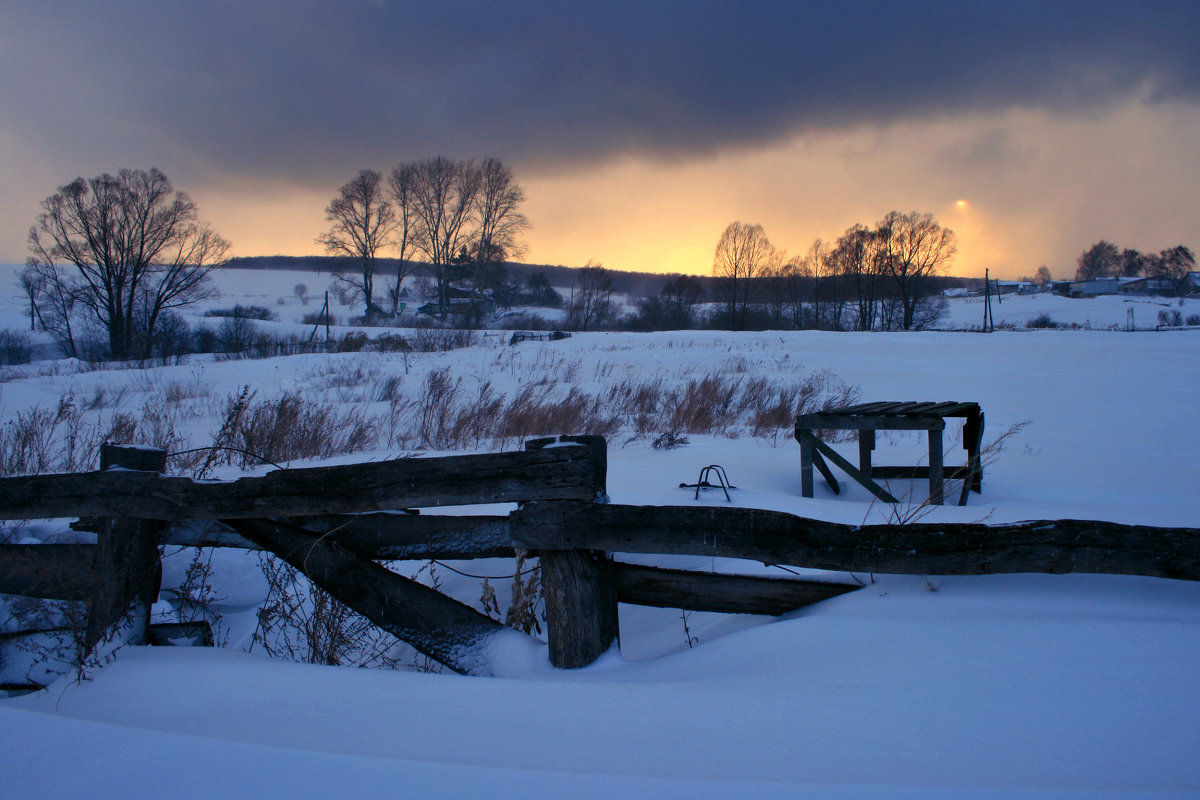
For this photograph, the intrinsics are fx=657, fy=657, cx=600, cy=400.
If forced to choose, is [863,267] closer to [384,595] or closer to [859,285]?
[859,285]

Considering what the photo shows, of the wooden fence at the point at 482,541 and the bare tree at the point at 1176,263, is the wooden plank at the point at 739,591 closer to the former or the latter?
the wooden fence at the point at 482,541

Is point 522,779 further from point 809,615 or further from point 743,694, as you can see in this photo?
point 809,615

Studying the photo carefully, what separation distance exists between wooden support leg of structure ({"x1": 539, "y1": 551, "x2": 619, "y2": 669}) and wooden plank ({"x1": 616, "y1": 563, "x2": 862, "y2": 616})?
12.6 inches

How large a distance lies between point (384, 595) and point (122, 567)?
1142 millimetres

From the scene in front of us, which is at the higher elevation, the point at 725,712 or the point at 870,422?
the point at 870,422

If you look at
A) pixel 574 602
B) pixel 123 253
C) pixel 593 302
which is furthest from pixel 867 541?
pixel 593 302

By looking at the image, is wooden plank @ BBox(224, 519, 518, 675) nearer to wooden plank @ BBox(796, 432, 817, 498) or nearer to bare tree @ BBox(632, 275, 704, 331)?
wooden plank @ BBox(796, 432, 817, 498)

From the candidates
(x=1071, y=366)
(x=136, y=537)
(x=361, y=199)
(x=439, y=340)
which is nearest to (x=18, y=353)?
(x=439, y=340)

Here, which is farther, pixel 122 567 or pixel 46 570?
pixel 46 570

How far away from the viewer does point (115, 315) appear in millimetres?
35719

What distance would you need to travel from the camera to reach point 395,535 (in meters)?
2.92

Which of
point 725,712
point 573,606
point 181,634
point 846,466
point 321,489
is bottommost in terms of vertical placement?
point 181,634

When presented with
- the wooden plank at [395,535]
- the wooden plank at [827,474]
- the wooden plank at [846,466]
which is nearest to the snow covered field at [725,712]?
the wooden plank at [395,535]

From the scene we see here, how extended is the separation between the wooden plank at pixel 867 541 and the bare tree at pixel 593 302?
176 feet
